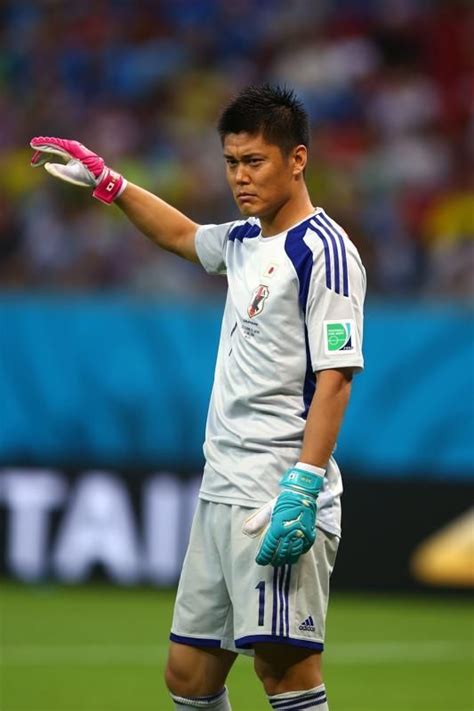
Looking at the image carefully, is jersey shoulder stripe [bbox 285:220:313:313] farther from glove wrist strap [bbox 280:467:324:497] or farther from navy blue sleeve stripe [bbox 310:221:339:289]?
glove wrist strap [bbox 280:467:324:497]

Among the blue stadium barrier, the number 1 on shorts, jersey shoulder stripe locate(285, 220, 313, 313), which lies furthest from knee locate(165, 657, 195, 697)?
the blue stadium barrier

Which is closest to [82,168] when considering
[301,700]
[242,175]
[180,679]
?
[242,175]

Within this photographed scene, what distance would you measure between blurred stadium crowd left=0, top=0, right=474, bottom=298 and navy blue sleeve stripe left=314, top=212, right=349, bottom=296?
18.3 feet

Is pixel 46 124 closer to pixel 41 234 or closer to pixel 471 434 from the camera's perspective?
pixel 41 234

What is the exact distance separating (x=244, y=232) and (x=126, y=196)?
19.3 inches

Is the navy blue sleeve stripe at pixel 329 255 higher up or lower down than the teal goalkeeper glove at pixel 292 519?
higher up

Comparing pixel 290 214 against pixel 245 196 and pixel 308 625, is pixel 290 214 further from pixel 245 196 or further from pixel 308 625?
pixel 308 625

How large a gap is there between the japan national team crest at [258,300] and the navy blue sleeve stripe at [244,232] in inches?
10.2

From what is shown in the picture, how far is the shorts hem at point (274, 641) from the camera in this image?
4.28 metres

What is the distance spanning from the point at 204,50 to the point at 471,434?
5.49 meters

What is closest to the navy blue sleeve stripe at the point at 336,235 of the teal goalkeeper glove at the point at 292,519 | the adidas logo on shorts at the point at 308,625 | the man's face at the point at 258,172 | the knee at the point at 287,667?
the man's face at the point at 258,172

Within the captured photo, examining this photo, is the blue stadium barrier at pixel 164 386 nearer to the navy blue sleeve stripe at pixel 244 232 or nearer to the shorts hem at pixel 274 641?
the navy blue sleeve stripe at pixel 244 232

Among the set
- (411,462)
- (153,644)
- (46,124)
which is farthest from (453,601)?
(46,124)

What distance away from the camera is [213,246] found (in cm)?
477
